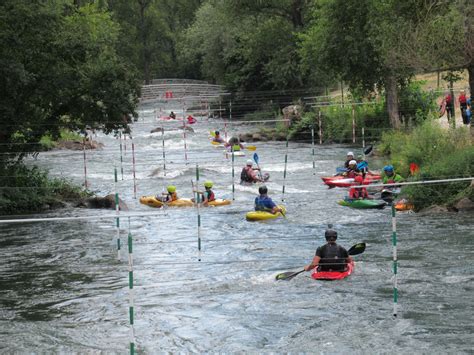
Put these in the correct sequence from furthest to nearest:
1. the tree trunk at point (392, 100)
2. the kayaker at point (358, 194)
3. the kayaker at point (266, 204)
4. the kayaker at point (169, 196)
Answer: the tree trunk at point (392, 100) < the kayaker at point (169, 196) < the kayaker at point (358, 194) < the kayaker at point (266, 204)

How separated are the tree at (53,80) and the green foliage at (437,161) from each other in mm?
8444

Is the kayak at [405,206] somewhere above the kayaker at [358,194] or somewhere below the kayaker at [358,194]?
below

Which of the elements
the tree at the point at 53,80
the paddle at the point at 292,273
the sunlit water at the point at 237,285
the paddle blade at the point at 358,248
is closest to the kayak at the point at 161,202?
the sunlit water at the point at 237,285

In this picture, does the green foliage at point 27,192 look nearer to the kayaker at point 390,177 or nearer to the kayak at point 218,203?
the kayak at point 218,203

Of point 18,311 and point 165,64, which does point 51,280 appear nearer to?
point 18,311

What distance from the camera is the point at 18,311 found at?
13.1 metres

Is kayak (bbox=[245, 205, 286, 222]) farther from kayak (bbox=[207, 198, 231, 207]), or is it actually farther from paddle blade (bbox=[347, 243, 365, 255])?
paddle blade (bbox=[347, 243, 365, 255])

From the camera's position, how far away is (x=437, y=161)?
21.2m

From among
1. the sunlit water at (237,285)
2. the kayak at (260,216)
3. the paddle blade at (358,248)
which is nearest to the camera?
the sunlit water at (237,285)

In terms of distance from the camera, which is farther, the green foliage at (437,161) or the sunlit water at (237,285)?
the green foliage at (437,161)

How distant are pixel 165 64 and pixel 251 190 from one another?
6887cm

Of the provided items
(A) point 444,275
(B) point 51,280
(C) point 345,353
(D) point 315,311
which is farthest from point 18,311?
(A) point 444,275

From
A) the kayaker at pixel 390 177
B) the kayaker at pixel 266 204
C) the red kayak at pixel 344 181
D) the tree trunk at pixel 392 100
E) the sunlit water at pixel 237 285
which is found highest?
the tree trunk at pixel 392 100

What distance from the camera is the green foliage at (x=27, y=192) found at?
74.4 ft
